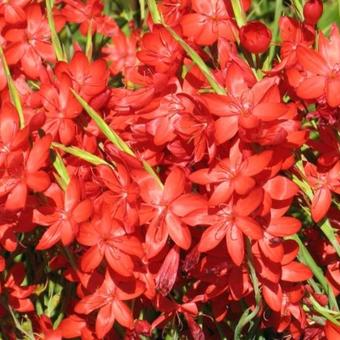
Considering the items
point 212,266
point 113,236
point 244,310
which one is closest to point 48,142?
point 113,236

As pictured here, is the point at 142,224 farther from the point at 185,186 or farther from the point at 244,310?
the point at 244,310

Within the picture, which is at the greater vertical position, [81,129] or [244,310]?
[81,129]

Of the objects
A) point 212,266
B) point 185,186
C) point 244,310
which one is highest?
point 185,186

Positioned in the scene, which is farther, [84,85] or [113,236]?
[84,85]

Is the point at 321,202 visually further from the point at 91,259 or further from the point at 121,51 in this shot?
the point at 121,51

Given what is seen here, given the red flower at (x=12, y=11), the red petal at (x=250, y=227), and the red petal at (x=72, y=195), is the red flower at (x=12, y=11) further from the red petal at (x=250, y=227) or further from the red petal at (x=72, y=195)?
the red petal at (x=250, y=227)
